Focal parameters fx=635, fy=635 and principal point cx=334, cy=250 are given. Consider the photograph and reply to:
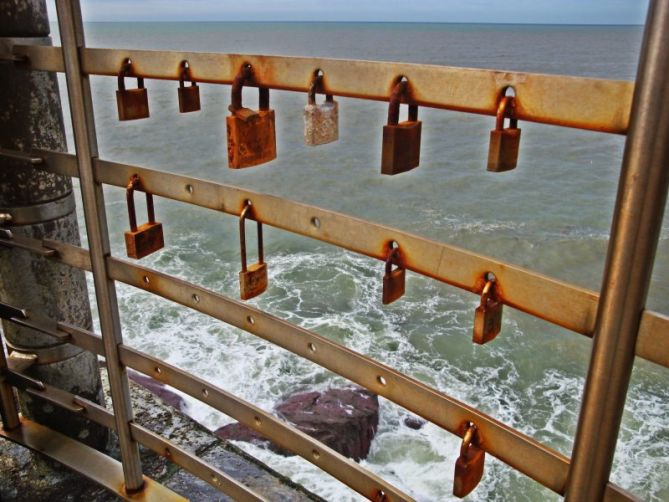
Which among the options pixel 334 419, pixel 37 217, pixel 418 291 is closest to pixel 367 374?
pixel 37 217

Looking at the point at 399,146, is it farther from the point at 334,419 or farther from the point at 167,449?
the point at 334,419

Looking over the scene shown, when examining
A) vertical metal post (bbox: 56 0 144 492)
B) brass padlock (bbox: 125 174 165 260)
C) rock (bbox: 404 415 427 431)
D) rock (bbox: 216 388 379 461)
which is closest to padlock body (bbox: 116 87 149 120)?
vertical metal post (bbox: 56 0 144 492)

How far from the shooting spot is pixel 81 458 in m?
2.62

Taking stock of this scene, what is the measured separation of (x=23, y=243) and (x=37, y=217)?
0.82 feet

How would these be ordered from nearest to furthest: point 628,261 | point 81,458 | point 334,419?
point 628,261
point 81,458
point 334,419

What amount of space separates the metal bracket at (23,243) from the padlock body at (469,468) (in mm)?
1546

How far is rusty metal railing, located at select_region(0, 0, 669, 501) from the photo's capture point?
3.68 ft

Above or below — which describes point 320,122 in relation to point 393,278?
above

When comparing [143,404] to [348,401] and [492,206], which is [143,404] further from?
[492,206]

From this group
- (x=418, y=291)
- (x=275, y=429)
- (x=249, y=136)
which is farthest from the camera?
(x=418, y=291)

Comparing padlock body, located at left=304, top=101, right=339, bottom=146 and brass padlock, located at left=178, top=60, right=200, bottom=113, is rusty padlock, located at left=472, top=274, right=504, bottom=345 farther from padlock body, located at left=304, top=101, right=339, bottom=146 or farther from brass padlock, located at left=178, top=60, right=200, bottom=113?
brass padlock, located at left=178, top=60, right=200, bottom=113

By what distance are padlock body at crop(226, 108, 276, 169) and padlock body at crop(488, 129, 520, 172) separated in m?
0.59

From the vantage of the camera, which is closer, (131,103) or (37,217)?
(131,103)

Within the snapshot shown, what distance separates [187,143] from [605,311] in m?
24.0
